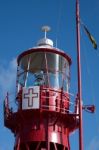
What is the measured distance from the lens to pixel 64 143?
31.8 m

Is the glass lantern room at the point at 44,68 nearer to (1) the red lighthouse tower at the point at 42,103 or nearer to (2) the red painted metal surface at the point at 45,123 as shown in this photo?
(1) the red lighthouse tower at the point at 42,103

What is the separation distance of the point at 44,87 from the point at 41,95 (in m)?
0.59

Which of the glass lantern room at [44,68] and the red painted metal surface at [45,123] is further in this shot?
the glass lantern room at [44,68]

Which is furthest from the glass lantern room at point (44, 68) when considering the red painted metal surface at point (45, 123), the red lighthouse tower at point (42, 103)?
the red painted metal surface at point (45, 123)

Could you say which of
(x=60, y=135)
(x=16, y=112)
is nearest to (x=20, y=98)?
(x=16, y=112)

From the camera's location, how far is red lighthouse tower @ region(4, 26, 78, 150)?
103 ft

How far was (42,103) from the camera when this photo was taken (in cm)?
3134

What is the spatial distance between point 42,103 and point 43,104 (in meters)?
0.09

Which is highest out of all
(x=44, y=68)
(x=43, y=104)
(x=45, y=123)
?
(x=44, y=68)

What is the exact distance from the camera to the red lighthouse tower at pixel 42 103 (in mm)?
31312

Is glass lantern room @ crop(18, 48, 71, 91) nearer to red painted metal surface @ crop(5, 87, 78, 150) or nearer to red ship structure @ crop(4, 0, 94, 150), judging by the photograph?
red ship structure @ crop(4, 0, 94, 150)

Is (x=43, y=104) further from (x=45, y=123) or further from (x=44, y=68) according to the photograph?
(x=44, y=68)

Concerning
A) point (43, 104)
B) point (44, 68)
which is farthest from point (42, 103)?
point (44, 68)

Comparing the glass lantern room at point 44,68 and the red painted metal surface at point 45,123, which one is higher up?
the glass lantern room at point 44,68
